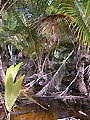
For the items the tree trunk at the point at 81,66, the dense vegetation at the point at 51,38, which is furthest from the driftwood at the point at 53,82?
the tree trunk at the point at 81,66

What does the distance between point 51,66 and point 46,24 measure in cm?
232

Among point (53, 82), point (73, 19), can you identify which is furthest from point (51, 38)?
point (53, 82)

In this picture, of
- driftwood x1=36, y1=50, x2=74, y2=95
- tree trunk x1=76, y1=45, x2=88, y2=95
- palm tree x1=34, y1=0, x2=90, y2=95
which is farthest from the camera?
driftwood x1=36, y1=50, x2=74, y2=95

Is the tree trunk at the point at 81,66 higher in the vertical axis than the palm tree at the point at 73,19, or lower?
lower

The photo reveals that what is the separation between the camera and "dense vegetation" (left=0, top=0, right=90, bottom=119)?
4.39 metres

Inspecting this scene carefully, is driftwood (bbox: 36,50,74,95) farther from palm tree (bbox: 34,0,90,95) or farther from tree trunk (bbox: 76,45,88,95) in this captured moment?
palm tree (bbox: 34,0,90,95)

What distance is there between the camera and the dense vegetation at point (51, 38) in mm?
4391

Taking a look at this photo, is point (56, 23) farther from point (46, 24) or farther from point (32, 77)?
point (32, 77)

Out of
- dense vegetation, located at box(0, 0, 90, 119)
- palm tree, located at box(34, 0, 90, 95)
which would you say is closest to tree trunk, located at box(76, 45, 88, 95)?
dense vegetation, located at box(0, 0, 90, 119)

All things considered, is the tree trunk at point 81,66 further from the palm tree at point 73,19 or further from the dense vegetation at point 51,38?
the palm tree at point 73,19

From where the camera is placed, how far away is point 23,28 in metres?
5.67

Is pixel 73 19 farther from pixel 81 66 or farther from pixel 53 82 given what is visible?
pixel 53 82

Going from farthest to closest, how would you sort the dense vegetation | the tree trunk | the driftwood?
1. the driftwood
2. the tree trunk
3. the dense vegetation

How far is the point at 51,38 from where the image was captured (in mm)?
4785
